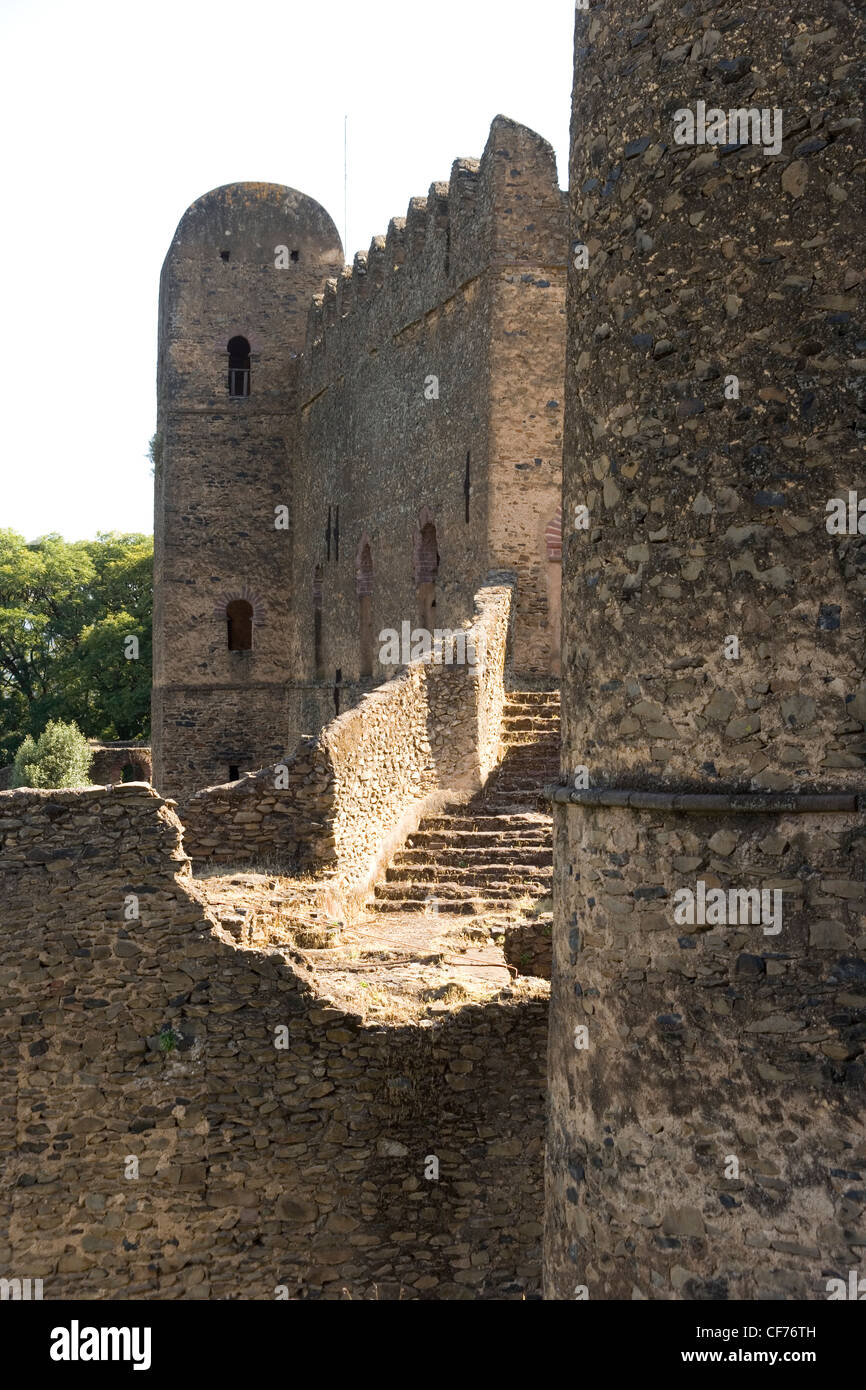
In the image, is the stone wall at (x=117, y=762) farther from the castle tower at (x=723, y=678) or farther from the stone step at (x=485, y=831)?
the castle tower at (x=723, y=678)

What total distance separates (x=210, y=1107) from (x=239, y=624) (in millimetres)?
22362

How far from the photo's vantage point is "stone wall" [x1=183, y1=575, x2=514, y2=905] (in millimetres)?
12797

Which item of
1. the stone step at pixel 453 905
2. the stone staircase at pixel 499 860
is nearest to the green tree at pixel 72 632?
the stone staircase at pixel 499 860

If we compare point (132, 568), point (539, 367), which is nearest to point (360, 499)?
point (539, 367)

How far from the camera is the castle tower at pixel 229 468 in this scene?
29781 mm

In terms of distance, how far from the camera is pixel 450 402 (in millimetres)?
20328

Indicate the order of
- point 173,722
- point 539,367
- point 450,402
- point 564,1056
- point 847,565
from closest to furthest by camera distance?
1. point 847,565
2. point 564,1056
3. point 539,367
4. point 450,402
5. point 173,722

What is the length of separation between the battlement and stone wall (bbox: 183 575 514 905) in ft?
17.2

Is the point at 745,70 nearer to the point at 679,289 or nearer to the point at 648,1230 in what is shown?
the point at 679,289

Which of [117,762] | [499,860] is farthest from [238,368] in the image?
[499,860]

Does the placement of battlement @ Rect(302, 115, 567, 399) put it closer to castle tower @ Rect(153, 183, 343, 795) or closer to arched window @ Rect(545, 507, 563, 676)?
arched window @ Rect(545, 507, 563, 676)

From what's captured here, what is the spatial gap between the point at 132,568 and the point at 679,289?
141 feet

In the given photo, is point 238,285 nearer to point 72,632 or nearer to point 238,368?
point 238,368

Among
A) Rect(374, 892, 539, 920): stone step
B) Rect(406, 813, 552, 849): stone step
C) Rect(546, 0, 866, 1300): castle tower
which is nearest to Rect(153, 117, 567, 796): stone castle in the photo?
Rect(406, 813, 552, 849): stone step
